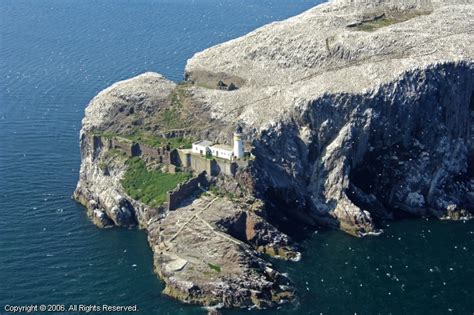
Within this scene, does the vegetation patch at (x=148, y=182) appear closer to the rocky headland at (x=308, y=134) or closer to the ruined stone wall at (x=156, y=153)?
the rocky headland at (x=308, y=134)

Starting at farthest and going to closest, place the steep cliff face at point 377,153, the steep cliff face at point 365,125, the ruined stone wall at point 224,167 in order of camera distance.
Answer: the steep cliff face at point 365,125
the steep cliff face at point 377,153
the ruined stone wall at point 224,167

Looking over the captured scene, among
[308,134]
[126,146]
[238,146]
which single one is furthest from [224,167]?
[126,146]

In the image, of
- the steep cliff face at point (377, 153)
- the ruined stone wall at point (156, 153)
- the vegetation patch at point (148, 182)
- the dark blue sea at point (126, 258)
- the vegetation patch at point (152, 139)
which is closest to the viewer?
the dark blue sea at point (126, 258)

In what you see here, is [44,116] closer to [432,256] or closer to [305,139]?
[305,139]

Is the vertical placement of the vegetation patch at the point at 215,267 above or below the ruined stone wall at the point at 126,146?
below

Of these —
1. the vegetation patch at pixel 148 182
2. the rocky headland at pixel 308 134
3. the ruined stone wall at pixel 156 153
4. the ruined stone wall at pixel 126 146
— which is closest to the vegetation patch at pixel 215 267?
the rocky headland at pixel 308 134

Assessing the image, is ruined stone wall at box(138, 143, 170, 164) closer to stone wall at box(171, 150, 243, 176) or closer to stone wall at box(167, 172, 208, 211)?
stone wall at box(171, 150, 243, 176)
